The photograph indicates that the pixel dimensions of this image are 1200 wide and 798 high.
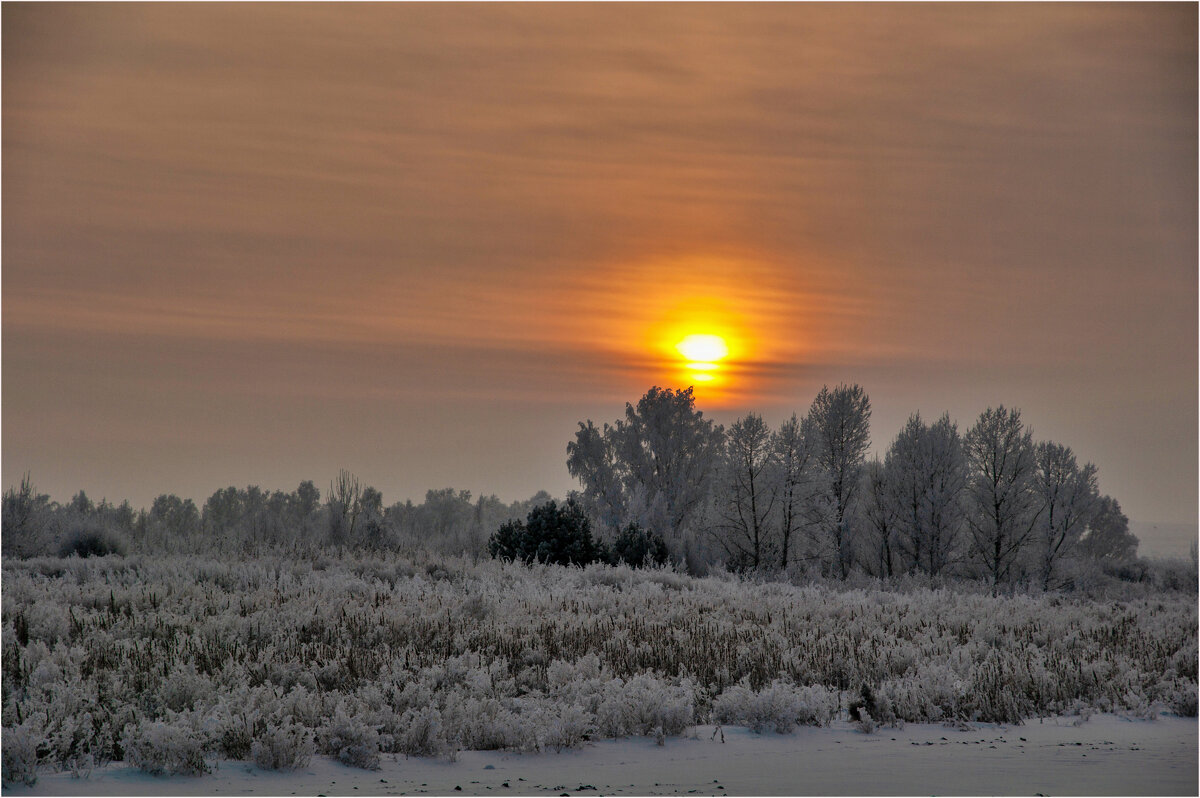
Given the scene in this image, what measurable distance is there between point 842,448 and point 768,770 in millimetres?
37475

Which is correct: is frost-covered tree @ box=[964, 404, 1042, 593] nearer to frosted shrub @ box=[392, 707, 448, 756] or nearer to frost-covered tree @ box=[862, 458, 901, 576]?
frost-covered tree @ box=[862, 458, 901, 576]

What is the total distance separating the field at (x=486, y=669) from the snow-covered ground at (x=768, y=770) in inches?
8.0

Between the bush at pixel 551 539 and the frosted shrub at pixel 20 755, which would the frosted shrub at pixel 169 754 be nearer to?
the frosted shrub at pixel 20 755

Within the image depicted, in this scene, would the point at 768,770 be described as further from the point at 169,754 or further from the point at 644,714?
the point at 169,754

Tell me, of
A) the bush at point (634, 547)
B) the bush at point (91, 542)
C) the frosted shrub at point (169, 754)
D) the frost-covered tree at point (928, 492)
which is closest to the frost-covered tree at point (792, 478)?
the frost-covered tree at point (928, 492)

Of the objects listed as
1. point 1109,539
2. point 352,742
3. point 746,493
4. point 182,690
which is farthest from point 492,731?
point 1109,539

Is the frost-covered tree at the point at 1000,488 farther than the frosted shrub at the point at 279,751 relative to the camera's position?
Yes

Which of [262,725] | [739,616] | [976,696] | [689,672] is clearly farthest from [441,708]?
[739,616]

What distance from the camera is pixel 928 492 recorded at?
4206cm

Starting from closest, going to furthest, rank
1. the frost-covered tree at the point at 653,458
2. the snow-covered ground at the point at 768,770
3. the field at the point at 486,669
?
the snow-covered ground at the point at 768,770
the field at the point at 486,669
the frost-covered tree at the point at 653,458

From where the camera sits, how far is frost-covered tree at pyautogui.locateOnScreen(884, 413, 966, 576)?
1636 inches

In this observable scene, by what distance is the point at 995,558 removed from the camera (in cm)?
4019

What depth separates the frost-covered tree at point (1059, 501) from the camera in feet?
138

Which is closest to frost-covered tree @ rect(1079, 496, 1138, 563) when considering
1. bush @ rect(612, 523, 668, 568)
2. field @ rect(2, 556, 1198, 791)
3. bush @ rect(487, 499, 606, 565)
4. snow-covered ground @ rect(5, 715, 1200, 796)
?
bush @ rect(612, 523, 668, 568)
